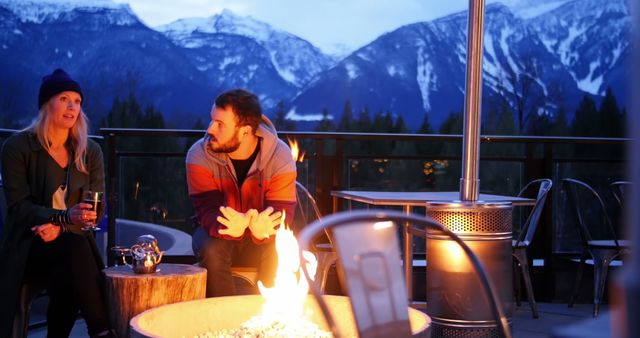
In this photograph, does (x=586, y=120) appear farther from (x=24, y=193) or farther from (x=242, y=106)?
(x=24, y=193)

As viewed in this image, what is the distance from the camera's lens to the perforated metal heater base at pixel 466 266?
3.08 meters

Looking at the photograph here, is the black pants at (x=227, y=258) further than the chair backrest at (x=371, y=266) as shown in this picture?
Yes

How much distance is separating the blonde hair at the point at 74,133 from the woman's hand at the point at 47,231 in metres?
0.35

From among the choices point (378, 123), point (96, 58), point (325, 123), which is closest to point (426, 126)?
point (378, 123)

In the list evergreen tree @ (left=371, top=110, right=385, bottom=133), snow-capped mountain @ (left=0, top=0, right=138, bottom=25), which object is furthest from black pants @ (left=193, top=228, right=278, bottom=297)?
snow-capped mountain @ (left=0, top=0, right=138, bottom=25)

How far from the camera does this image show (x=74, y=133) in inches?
133

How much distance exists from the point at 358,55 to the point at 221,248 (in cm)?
910

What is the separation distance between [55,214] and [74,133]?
0.44 metres

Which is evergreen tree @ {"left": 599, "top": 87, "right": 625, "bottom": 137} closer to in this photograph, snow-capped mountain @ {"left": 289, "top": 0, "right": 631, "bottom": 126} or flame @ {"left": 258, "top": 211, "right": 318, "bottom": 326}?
snow-capped mountain @ {"left": 289, "top": 0, "right": 631, "bottom": 126}

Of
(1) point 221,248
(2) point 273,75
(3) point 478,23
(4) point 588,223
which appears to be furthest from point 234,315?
(2) point 273,75

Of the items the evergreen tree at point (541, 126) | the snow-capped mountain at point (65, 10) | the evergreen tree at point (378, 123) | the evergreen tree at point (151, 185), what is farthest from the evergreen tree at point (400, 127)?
the evergreen tree at point (151, 185)

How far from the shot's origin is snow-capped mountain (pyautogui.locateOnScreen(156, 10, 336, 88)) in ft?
39.4

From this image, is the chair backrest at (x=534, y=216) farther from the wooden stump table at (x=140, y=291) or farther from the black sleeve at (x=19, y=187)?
the black sleeve at (x=19, y=187)

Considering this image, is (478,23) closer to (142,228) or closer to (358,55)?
(142,228)
